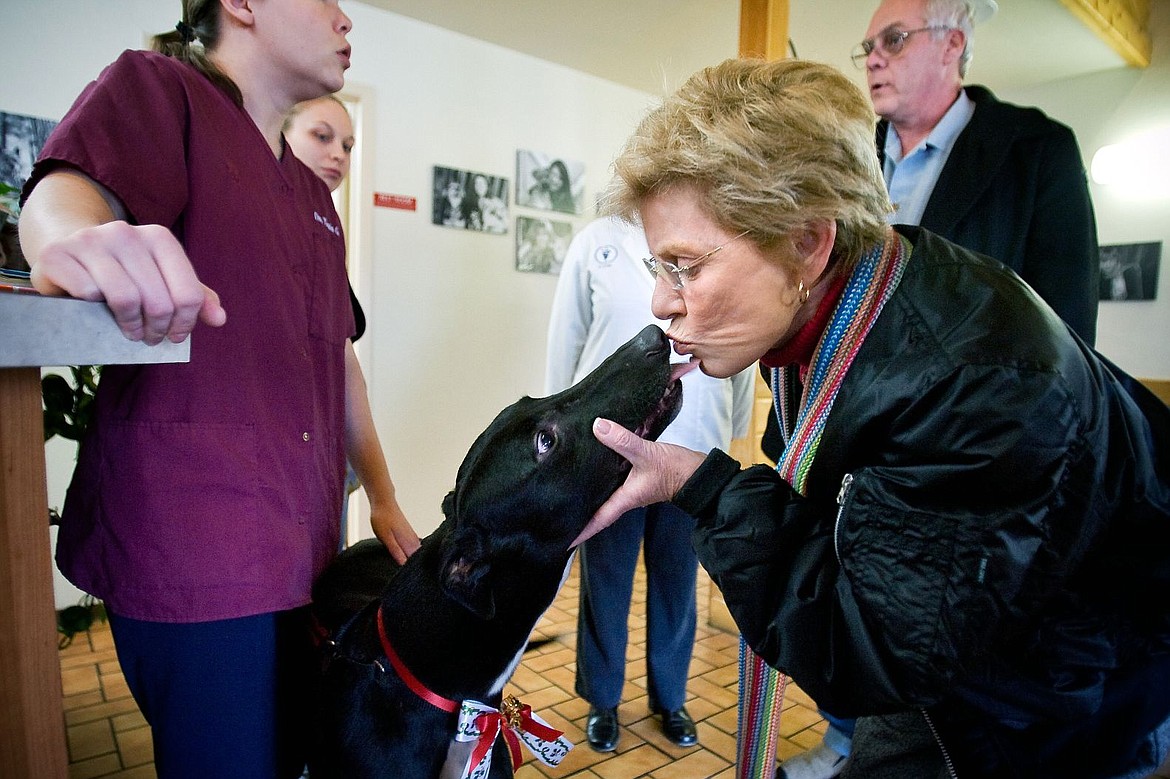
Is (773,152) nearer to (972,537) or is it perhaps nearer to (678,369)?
(678,369)

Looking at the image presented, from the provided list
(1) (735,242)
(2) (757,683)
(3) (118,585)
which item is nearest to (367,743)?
(3) (118,585)

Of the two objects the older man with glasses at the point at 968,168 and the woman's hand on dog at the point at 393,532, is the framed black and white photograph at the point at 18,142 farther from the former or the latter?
the older man with glasses at the point at 968,168

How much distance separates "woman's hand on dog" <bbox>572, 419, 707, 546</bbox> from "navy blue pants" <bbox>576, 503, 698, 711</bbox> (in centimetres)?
113

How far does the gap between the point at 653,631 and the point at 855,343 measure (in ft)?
4.89

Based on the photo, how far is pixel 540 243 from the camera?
160 inches

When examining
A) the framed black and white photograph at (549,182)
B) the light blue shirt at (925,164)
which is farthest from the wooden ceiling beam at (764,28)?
the framed black and white photograph at (549,182)

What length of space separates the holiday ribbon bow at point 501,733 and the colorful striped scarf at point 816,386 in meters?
0.32

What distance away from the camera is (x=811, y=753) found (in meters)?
1.96

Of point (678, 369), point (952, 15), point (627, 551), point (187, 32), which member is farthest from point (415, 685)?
point (952, 15)

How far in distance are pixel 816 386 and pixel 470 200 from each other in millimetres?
3070

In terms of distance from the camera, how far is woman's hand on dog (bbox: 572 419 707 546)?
37.8 inches

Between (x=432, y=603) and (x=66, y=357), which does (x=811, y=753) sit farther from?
(x=66, y=357)

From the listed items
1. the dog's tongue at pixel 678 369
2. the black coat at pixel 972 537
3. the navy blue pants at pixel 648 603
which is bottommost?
the navy blue pants at pixel 648 603

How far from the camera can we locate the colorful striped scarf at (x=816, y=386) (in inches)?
36.9
